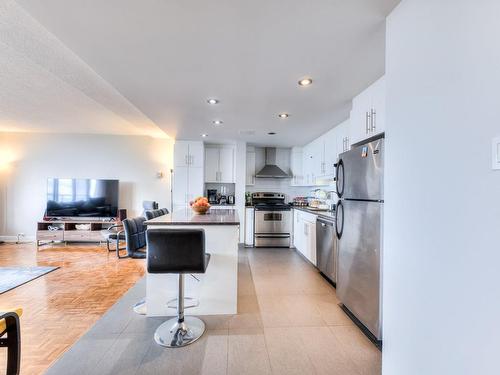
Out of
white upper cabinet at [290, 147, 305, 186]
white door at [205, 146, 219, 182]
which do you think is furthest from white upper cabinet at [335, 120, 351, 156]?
white door at [205, 146, 219, 182]

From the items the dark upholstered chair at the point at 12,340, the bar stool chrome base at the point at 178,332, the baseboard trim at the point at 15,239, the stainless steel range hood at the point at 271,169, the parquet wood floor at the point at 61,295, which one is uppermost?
the stainless steel range hood at the point at 271,169

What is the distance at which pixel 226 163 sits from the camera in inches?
219

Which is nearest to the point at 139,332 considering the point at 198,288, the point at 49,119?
the point at 198,288

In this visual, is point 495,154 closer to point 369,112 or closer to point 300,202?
point 369,112

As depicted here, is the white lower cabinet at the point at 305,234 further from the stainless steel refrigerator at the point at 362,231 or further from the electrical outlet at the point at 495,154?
the electrical outlet at the point at 495,154

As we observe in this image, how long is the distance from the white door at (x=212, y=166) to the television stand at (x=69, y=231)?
2322 mm

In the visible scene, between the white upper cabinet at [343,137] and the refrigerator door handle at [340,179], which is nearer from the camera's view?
the refrigerator door handle at [340,179]

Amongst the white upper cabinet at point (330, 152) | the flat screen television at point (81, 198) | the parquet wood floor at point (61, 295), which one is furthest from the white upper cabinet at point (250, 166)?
the flat screen television at point (81, 198)

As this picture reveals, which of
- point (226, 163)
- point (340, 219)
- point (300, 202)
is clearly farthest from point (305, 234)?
point (226, 163)

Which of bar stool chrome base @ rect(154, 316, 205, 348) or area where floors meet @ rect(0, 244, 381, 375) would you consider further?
bar stool chrome base @ rect(154, 316, 205, 348)

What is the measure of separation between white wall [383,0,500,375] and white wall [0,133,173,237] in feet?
17.5

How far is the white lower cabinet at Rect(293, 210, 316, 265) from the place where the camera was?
12.7 feet

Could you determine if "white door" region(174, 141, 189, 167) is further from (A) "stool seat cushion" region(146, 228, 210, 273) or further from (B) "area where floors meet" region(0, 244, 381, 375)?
(A) "stool seat cushion" region(146, 228, 210, 273)

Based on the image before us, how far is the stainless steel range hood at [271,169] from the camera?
18.2ft
